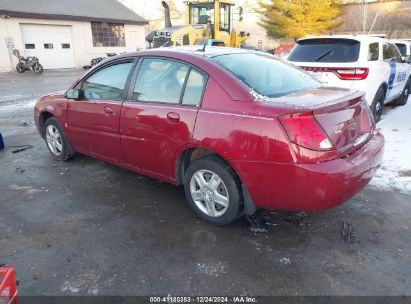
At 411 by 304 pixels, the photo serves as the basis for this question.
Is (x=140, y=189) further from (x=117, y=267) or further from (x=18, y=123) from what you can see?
(x=18, y=123)

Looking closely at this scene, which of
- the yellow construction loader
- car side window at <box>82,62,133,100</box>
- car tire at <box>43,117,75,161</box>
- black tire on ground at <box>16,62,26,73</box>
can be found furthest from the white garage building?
car side window at <box>82,62,133,100</box>

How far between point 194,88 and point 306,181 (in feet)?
4.39

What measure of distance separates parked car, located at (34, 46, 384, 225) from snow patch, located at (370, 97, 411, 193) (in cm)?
103

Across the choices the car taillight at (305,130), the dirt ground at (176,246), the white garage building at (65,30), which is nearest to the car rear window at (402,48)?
the dirt ground at (176,246)

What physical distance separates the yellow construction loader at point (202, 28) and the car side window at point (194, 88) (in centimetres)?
1149

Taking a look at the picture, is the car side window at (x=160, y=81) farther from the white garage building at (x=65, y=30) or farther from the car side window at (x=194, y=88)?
the white garage building at (x=65, y=30)

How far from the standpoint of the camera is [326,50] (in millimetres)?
6535

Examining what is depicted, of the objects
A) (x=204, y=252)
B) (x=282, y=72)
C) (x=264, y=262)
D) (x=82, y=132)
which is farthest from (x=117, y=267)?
(x=282, y=72)

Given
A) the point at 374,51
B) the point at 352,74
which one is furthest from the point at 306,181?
the point at 374,51

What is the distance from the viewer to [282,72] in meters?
3.71

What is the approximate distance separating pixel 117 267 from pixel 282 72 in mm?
2474

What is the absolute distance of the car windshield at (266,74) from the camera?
3.22 m

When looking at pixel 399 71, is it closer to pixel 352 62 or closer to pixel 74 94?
pixel 352 62

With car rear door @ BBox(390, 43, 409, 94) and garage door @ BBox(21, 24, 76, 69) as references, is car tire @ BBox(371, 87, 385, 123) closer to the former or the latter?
car rear door @ BBox(390, 43, 409, 94)
